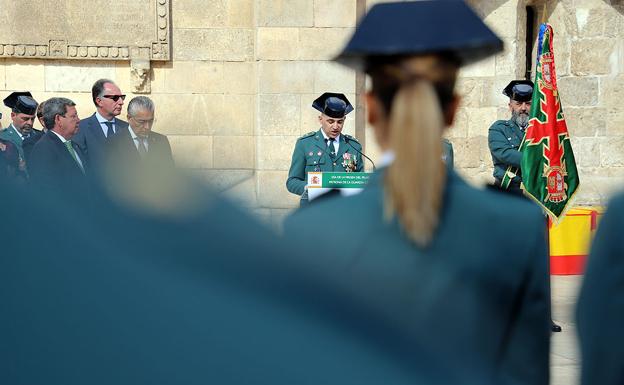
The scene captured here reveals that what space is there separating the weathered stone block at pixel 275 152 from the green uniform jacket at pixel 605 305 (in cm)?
928

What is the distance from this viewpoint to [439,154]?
69.4 inches

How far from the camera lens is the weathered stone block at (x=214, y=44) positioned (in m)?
11.1

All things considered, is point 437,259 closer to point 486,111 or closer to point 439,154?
point 439,154

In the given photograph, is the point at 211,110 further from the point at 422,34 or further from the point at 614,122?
the point at 422,34

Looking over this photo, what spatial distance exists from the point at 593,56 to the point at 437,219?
10.4m

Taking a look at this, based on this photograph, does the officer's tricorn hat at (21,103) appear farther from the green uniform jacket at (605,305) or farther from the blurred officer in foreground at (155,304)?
the blurred officer in foreground at (155,304)

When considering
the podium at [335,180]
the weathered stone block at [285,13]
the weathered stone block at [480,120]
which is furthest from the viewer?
the weathered stone block at [480,120]

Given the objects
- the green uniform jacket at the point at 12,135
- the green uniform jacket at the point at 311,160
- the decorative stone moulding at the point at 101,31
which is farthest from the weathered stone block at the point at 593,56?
the green uniform jacket at the point at 12,135

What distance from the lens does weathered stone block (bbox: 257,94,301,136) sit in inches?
432

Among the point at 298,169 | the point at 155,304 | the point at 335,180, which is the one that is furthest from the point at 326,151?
the point at 155,304

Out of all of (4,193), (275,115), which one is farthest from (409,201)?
(275,115)

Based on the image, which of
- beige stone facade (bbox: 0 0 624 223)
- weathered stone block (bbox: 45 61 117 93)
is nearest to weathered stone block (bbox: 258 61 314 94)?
beige stone facade (bbox: 0 0 624 223)

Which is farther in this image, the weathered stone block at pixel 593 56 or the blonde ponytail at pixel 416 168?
the weathered stone block at pixel 593 56

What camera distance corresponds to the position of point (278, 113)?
11000 mm
